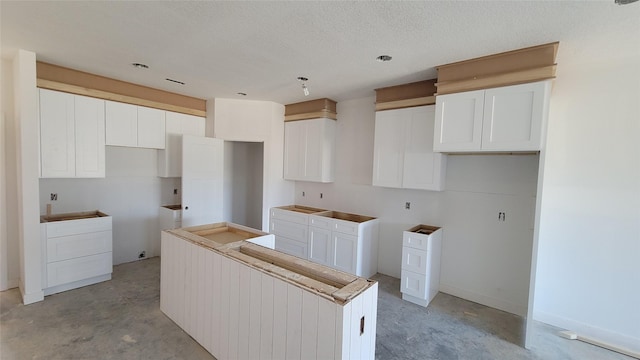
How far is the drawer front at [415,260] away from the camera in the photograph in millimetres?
3027

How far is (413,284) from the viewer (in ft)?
10.2

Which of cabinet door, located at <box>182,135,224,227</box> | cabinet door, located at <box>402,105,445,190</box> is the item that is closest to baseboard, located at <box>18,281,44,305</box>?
cabinet door, located at <box>182,135,224,227</box>

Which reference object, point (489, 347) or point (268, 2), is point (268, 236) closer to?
point (268, 2)

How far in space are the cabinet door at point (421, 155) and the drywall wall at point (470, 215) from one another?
0.30m

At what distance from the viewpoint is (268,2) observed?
174 cm

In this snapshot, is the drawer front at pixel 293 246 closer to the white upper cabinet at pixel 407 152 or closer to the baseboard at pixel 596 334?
the white upper cabinet at pixel 407 152

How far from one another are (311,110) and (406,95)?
157 cm

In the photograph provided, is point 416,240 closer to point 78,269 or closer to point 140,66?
point 140,66

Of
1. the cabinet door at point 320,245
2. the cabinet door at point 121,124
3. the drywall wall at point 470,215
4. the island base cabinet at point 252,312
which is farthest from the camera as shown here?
the cabinet door at point 320,245

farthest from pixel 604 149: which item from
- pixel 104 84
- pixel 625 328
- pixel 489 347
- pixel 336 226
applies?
pixel 104 84

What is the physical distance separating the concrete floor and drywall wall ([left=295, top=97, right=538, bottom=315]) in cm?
30

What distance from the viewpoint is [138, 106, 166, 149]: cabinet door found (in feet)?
12.6

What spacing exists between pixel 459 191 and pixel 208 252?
2.91 metres

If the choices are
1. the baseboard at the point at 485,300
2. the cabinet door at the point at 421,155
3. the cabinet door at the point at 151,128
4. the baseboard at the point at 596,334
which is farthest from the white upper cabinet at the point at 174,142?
the baseboard at the point at 596,334
